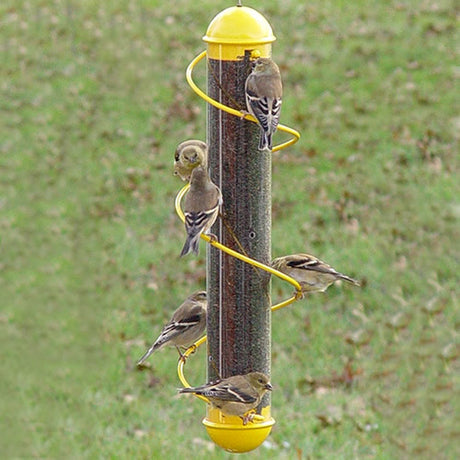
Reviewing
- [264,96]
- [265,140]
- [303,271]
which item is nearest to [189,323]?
[303,271]

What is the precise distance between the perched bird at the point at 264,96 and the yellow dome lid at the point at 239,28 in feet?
0.35

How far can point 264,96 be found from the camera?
15.4ft

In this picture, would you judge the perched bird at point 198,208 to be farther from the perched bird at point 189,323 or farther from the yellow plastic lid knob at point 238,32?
the perched bird at point 189,323

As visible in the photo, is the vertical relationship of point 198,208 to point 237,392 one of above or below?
above

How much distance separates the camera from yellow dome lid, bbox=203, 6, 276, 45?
4.77m

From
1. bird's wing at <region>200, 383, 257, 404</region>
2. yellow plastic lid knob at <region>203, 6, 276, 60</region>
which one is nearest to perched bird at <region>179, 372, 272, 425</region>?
bird's wing at <region>200, 383, 257, 404</region>

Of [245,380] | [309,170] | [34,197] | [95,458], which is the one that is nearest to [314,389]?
[95,458]

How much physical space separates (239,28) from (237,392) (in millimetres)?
1616

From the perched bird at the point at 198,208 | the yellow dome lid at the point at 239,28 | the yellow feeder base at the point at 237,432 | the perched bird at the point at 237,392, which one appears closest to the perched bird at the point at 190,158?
the perched bird at the point at 198,208

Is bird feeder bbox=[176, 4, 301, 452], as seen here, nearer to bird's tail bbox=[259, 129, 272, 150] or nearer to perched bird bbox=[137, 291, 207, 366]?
bird's tail bbox=[259, 129, 272, 150]

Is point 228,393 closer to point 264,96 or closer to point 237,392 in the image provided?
point 237,392

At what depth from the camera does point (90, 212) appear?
11742 millimetres

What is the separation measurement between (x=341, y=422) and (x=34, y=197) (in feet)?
18.8

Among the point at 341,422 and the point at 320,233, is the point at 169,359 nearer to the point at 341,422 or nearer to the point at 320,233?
the point at 341,422
